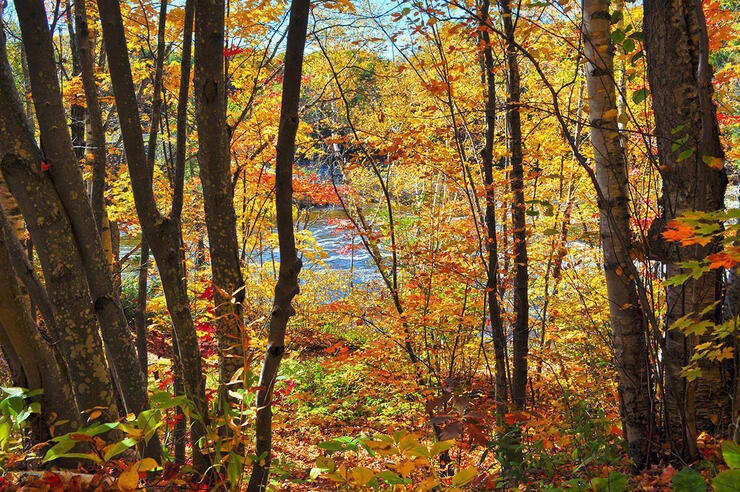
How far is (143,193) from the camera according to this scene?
151 cm

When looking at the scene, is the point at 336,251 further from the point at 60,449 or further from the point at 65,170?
the point at 60,449

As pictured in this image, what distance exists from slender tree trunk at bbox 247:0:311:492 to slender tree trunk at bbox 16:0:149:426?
2.33 ft

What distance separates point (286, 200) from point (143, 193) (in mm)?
668

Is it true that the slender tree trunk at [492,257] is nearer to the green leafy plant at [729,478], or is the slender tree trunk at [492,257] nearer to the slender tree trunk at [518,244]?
the slender tree trunk at [518,244]

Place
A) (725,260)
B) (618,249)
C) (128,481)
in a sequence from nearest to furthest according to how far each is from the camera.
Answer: (128,481) → (725,260) → (618,249)

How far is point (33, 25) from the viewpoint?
1.45 m

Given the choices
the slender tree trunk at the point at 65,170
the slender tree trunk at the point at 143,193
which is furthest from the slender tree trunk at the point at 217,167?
the slender tree trunk at the point at 65,170

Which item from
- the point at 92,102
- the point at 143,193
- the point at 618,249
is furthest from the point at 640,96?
the point at 92,102

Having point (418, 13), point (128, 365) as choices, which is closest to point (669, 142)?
point (418, 13)

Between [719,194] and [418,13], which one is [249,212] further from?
[719,194]

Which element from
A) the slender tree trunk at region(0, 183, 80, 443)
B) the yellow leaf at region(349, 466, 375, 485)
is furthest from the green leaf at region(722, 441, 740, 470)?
the slender tree trunk at region(0, 183, 80, 443)

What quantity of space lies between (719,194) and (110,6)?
8.13 ft

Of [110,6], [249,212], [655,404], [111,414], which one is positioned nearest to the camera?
[110,6]

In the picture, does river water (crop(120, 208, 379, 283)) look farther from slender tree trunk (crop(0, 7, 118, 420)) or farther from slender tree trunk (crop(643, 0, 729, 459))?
slender tree trunk (crop(0, 7, 118, 420))
